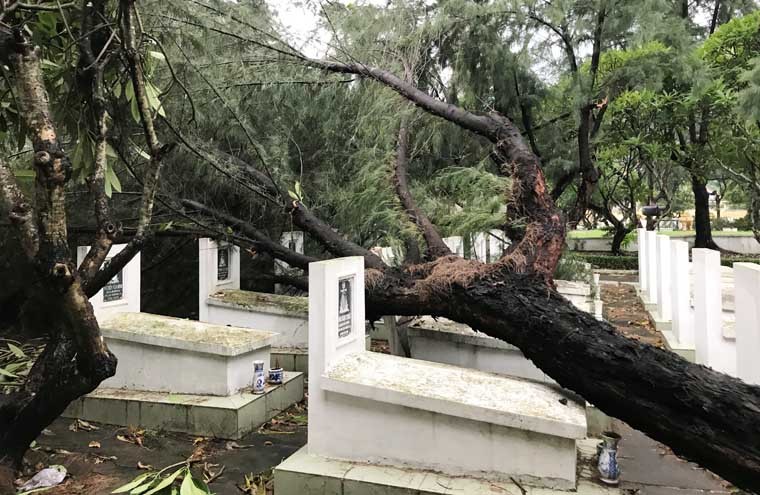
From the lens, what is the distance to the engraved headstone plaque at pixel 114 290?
5.38 meters

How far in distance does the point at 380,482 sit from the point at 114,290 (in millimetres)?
3652

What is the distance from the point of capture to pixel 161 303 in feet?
27.7

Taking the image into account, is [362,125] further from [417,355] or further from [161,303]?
[161,303]

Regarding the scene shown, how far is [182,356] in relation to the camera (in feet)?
15.8

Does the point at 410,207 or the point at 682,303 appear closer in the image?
the point at 410,207

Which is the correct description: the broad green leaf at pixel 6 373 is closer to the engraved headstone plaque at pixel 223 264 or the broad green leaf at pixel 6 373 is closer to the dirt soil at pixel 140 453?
the dirt soil at pixel 140 453

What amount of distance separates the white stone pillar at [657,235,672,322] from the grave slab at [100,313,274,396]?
18.3ft

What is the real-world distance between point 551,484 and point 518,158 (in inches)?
118

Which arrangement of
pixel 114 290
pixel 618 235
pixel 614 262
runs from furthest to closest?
pixel 618 235, pixel 614 262, pixel 114 290

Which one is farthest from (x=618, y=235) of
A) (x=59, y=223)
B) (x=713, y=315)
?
(x=59, y=223)

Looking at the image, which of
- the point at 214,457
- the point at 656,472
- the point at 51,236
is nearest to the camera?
the point at 51,236

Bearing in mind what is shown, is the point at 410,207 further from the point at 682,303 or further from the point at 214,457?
the point at 682,303

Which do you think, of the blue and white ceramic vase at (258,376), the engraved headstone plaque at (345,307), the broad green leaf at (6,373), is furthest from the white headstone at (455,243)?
the broad green leaf at (6,373)

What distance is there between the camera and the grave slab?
472 centimetres
